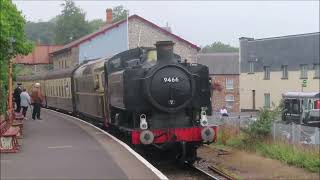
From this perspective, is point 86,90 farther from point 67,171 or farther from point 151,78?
point 67,171

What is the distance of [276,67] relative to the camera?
58656 mm

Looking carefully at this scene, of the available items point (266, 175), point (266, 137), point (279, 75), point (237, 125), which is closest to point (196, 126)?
point (266, 175)

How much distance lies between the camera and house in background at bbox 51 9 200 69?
5047 centimetres

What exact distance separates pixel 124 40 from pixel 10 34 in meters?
36.3

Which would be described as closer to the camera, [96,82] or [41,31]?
[96,82]

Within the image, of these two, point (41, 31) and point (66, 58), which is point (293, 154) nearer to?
point (66, 58)

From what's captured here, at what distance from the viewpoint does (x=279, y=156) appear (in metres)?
19.3

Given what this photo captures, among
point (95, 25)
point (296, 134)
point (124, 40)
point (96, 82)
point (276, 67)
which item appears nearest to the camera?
point (96, 82)

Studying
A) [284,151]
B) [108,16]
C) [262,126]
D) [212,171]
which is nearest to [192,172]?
[212,171]

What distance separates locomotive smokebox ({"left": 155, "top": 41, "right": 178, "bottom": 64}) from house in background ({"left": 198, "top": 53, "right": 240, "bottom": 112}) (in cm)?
5262

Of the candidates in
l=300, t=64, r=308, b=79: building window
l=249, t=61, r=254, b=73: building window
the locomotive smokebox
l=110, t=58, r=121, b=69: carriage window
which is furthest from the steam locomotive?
l=249, t=61, r=254, b=73: building window

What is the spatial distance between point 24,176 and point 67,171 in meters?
0.86

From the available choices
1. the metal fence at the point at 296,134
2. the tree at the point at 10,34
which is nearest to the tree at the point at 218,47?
the metal fence at the point at 296,134

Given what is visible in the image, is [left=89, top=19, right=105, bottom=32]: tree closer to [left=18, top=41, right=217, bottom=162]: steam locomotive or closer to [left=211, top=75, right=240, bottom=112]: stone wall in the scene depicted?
[left=211, top=75, right=240, bottom=112]: stone wall
